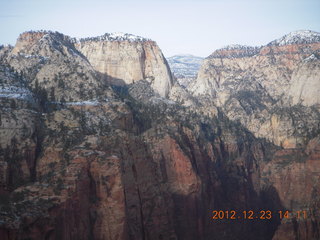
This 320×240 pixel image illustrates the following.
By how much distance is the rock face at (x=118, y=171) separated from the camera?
306ft

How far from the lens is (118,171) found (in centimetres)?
9850

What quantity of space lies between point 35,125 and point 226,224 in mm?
50971

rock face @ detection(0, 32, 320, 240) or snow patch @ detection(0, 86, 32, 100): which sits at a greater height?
snow patch @ detection(0, 86, 32, 100)

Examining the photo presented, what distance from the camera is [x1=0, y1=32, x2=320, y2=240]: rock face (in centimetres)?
9329

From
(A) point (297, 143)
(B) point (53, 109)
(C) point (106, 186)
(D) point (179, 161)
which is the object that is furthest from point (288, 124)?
(C) point (106, 186)
